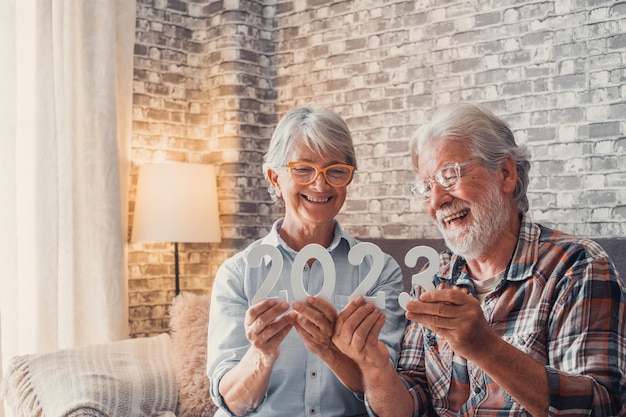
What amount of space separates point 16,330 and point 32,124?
89 cm

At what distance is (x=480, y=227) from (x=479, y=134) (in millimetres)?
227

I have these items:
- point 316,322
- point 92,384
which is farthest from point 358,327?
point 92,384

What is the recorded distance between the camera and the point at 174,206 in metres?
3.49

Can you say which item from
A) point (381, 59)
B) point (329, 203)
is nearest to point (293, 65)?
point (381, 59)

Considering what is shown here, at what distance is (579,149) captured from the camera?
2949mm

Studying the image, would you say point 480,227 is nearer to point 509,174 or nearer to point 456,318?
point 509,174

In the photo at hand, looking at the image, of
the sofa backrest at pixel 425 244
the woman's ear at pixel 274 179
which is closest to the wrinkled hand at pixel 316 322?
the woman's ear at pixel 274 179

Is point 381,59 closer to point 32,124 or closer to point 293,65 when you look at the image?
point 293,65

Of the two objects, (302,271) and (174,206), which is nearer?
(302,271)

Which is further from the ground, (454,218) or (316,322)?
(454,218)

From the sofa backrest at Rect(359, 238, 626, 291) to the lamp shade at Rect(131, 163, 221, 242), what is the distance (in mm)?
889

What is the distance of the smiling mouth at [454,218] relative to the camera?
1.78 metres

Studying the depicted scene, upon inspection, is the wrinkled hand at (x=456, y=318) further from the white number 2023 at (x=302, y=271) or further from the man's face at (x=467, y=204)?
→ the man's face at (x=467, y=204)

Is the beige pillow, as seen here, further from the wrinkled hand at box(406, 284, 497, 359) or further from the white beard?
the wrinkled hand at box(406, 284, 497, 359)
